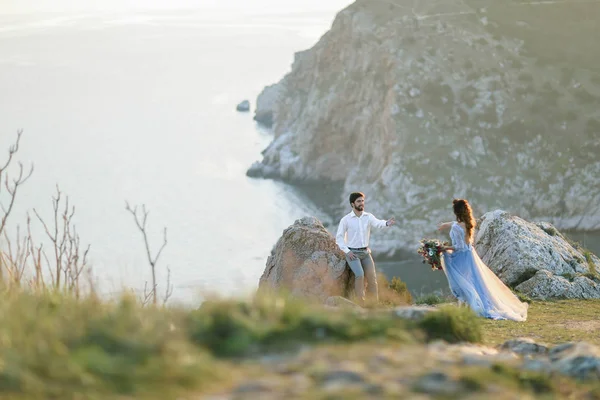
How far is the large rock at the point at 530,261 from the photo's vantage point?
21219 mm

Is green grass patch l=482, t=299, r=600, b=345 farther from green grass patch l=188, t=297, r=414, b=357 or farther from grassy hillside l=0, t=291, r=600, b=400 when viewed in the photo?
grassy hillside l=0, t=291, r=600, b=400

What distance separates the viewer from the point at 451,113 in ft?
331

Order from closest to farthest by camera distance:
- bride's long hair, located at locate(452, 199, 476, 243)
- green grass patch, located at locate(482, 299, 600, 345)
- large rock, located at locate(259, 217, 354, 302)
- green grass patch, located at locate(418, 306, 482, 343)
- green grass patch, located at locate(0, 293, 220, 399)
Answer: green grass patch, located at locate(0, 293, 220, 399)
green grass patch, located at locate(418, 306, 482, 343)
green grass patch, located at locate(482, 299, 600, 345)
bride's long hair, located at locate(452, 199, 476, 243)
large rock, located at locate(259, 217, 354, 302)

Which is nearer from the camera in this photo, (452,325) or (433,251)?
(452,325)

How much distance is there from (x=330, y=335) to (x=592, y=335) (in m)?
8.44

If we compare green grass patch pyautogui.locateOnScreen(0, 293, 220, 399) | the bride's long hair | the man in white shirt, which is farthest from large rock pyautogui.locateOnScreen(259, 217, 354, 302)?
green grass patch pyautogui.locateOnScreen(0, 293, 220, 399)

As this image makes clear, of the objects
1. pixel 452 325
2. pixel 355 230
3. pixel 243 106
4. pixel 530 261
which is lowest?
pixel 243 106

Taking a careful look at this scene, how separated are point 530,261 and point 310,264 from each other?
6197 millimetres

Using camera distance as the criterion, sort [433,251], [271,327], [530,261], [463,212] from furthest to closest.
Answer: [530,261]
[433,251]
[463,212]
[271,327]

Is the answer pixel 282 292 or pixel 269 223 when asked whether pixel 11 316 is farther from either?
pixel 269 223

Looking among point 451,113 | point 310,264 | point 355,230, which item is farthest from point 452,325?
point 451,113

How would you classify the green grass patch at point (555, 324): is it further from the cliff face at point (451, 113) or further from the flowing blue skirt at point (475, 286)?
the cliff face at point (451, 113)

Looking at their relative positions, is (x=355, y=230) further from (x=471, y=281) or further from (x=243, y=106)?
(x=243, y=106)

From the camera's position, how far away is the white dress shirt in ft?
57.2
